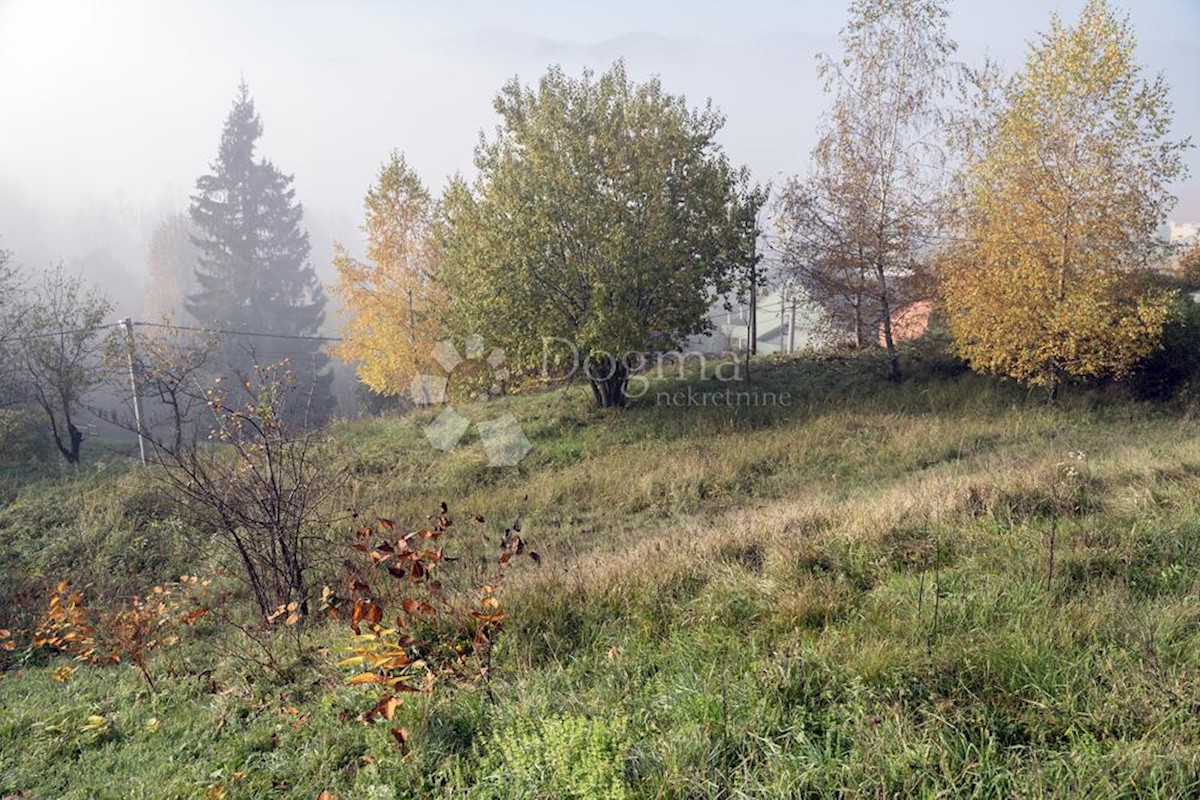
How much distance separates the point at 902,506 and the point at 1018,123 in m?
10.0

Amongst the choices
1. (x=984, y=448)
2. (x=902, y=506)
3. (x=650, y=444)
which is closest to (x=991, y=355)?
(x=984, y=448)

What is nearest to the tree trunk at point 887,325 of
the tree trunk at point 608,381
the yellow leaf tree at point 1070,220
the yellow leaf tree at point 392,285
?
the yellow leaf tree at point 1070,220

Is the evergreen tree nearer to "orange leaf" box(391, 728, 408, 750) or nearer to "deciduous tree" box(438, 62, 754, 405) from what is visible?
"deciduous tree" box(438, 62, 754, 405)

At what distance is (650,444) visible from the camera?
12.4m

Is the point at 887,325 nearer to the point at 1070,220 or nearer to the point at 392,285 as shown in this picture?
the point at 1070,220

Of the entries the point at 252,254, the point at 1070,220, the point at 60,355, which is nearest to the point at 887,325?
the point at 1070,220

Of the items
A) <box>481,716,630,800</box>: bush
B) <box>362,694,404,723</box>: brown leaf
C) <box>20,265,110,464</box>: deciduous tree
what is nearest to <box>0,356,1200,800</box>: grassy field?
<box>481,716,630,800</box>: bush

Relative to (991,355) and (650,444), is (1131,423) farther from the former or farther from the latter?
(650,444)

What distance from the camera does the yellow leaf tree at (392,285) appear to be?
19.2 m

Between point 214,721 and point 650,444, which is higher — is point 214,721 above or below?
below

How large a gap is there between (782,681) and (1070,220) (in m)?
12.6

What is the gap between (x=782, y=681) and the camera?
3.08m

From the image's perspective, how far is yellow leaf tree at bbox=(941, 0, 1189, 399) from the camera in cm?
1111

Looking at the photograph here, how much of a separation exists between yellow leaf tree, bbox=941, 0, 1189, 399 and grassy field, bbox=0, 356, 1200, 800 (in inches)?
191
